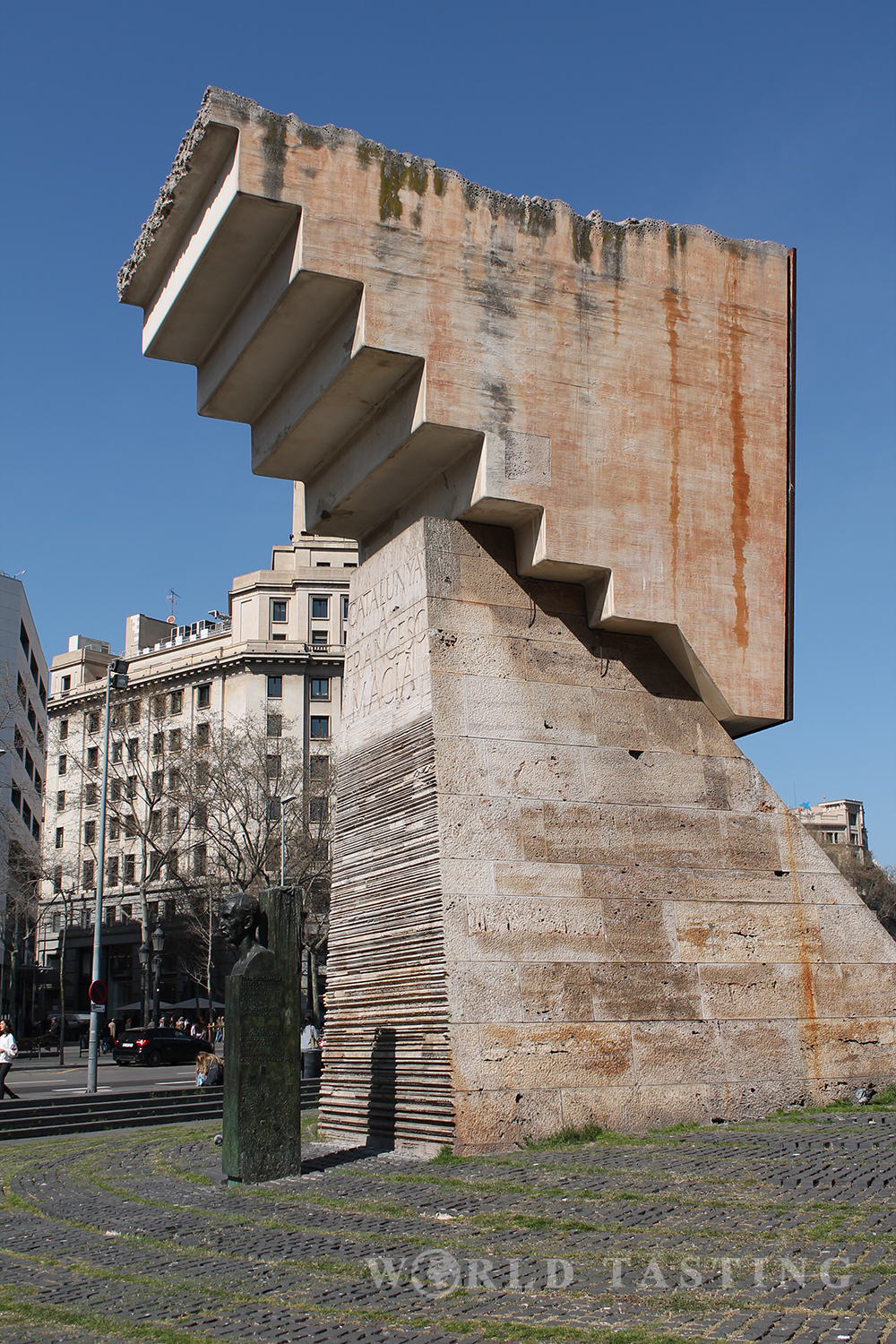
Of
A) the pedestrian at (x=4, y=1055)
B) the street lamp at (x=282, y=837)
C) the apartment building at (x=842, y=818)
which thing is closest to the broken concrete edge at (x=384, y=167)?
the pedestrian at (x=4, y=1055)

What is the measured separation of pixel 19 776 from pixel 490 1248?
194 ft

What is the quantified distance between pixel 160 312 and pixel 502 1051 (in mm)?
9637

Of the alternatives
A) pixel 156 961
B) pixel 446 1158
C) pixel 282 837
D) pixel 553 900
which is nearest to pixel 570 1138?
pixel 446 1158

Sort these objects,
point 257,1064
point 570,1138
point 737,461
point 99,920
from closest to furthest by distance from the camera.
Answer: point 257,1064
point 570,1138
point 737,461
point 99,920

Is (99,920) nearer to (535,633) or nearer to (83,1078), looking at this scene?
(83,1078)

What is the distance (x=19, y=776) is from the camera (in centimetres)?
6222

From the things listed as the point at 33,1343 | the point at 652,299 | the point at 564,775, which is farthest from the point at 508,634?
the point at 33,1343

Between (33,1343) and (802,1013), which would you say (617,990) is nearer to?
(802,1013)

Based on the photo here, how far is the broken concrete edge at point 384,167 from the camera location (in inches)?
499

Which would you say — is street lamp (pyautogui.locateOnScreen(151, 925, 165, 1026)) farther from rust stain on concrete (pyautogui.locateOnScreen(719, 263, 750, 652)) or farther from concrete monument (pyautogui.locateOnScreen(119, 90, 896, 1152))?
rust stain on concrete (pyautogui.locateOnScreen(719, 263, 750, 652))

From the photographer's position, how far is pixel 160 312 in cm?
1484

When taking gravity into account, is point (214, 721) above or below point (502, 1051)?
above

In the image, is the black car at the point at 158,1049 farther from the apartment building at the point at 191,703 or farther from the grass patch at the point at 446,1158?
the grass patch at the point at 446,1158

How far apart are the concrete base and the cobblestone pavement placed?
0.92 meters
